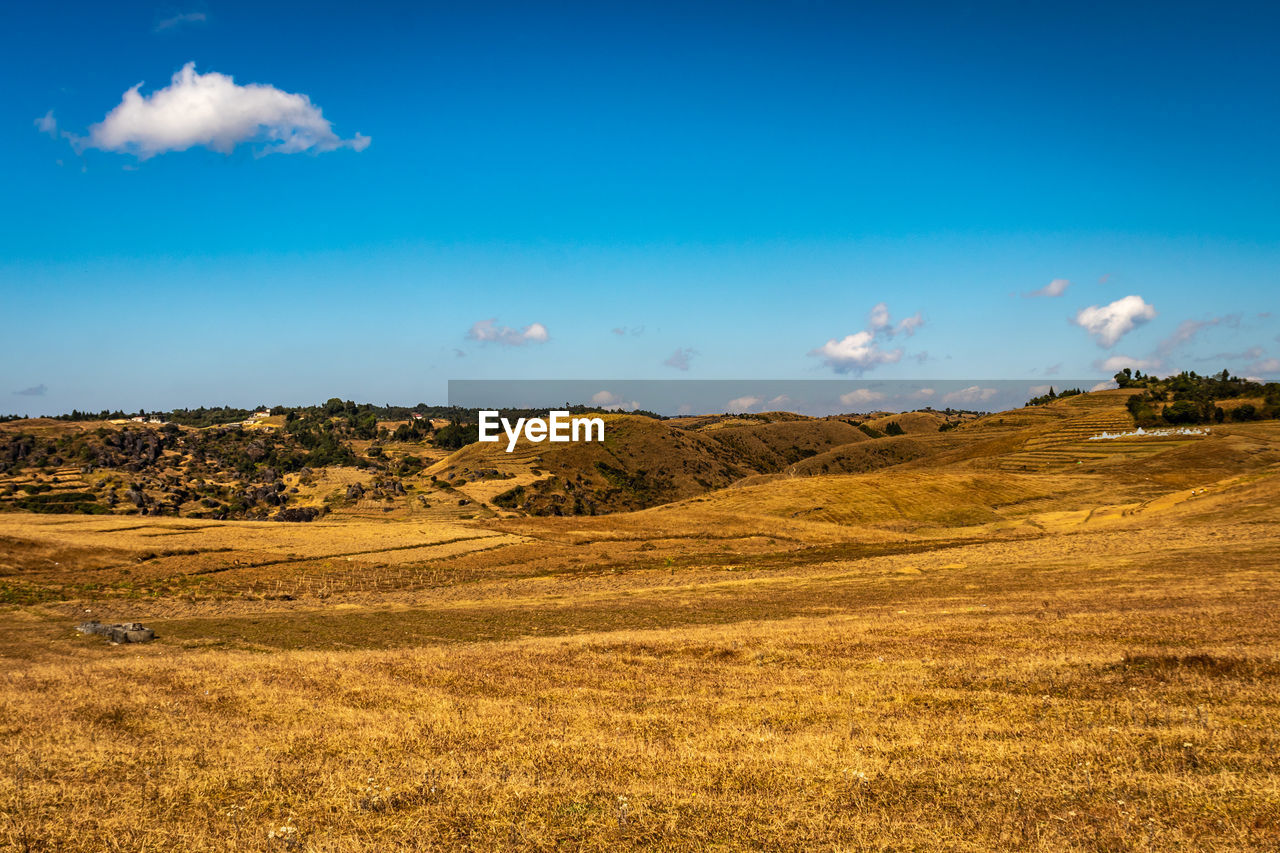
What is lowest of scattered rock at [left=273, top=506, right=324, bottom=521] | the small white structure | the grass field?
scattered rock at [left=273, top=506, right=324, bottom=521]

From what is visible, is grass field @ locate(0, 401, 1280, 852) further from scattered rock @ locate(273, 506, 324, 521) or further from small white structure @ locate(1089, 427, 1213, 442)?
small white structure @ locate(1089, 427, 1213, 442)

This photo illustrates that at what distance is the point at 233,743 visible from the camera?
15.8 meters

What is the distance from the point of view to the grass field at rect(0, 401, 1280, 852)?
1084 cm

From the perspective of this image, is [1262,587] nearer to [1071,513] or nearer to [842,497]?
[1071,513]

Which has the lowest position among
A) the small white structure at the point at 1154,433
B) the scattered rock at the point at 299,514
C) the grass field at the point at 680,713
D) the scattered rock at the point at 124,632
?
the scattered rock at the point at 299,514

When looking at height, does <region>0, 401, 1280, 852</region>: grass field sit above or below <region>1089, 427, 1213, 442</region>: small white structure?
below

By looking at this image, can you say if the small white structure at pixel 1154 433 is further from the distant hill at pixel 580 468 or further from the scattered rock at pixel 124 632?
the scattered rock at pixel 124 632

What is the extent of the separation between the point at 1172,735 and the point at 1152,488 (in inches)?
3781

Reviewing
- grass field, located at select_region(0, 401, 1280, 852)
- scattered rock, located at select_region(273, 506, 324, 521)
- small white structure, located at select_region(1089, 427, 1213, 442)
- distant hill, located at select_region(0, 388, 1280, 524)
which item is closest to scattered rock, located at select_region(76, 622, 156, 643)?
grass field, located at select_region(0, 401, 1280, 852)

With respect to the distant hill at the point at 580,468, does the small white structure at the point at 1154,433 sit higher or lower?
higher

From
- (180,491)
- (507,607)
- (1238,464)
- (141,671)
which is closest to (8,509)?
(180,491)

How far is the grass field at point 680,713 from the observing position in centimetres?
1084

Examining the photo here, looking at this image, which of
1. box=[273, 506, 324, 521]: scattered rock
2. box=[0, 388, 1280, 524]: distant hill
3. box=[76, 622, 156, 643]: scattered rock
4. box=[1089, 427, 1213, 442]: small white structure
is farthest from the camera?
box=[1089, 427, 1213, 442]: small white structure

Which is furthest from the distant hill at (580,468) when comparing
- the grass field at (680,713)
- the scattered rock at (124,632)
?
the scattered rock at (124,632)
